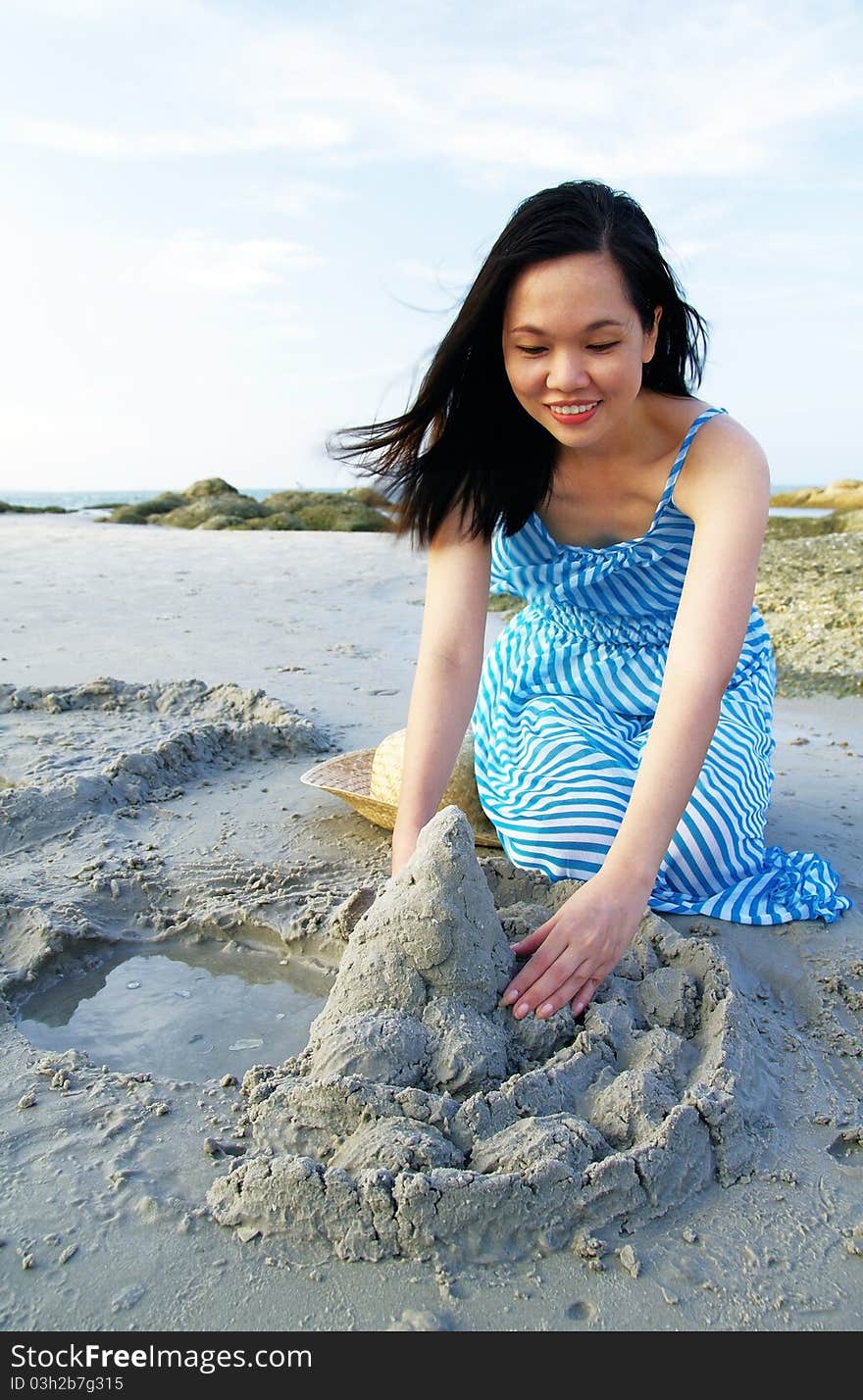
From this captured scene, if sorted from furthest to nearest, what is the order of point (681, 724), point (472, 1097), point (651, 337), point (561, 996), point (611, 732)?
point (611, 732)
point (651, 337)
point (681, 724)
point (561, 996)
point (472, 1097)

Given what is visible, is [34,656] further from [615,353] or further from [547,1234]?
[547,1234]

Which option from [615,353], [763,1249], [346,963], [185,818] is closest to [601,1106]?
[763,1249]

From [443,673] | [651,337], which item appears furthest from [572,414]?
[443,673]

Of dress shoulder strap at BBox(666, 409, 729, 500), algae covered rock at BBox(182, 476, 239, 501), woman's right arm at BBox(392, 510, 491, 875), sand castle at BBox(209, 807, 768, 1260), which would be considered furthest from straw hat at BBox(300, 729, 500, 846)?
algae covered rock at BBox(182, 476, 239, 501)

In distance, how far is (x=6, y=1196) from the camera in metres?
1.53

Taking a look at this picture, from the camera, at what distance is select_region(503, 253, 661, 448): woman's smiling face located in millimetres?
2072

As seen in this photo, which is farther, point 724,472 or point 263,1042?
point 724,472

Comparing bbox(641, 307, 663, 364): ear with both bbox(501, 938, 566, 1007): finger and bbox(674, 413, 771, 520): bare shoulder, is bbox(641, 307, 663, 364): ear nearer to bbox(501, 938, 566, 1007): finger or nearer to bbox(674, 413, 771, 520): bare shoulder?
bbox(674, 413, 771, 520): bare shoulder

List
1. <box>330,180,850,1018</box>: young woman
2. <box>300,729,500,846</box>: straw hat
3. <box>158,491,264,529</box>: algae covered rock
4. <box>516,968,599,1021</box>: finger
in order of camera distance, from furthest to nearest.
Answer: <box>158,491,264,529</box>: algae covered rock
<box>300,729,500,846</box>: straw hat
<box>330,180,850,1018</box>: young woman
<box>516,968,599,1021</box>: finger

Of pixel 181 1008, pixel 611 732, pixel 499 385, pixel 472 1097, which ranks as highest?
pixel 499 385

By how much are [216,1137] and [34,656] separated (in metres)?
3.62

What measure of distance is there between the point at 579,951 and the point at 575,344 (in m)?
1.15

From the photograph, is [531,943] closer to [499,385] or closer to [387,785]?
[387,785]

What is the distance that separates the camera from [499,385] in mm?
2432
